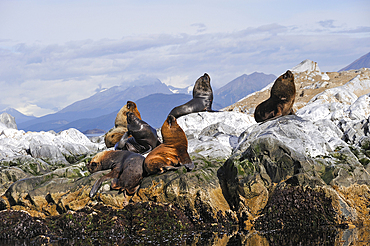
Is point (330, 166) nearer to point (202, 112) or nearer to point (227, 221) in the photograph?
point (227, 221)

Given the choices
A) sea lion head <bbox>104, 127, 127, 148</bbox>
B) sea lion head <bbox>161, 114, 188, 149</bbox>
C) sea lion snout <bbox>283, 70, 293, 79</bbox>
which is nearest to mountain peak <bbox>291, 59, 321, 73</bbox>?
sea lion snout <bbox>283, 70, 293, 79</bbox>

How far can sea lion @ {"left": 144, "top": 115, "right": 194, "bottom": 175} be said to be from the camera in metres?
8.80

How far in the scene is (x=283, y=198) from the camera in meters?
7.91

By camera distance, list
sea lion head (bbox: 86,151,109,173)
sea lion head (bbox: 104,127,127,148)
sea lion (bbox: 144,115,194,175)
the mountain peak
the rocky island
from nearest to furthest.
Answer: the rocky island
sea lion (bbox: 144,115,194,175)
sea lion head (bbox: 86,151,109,173)
sea lion head (bbox: 104,127,127,148)
the mountain peak

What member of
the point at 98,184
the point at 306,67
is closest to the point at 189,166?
the point at 98,184

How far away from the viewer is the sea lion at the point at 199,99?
52.2ft

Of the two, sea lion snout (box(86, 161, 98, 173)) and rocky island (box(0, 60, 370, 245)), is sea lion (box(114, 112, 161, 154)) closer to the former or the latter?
sea lion snout (box(86, 161, 98, 173))

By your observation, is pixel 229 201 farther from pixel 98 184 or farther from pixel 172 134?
pixel 98 184

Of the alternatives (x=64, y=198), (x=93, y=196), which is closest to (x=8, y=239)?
(x=64, y=198)

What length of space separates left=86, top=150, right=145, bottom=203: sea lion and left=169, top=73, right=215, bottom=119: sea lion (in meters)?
6.57

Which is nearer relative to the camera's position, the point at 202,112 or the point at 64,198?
the point at 64,198

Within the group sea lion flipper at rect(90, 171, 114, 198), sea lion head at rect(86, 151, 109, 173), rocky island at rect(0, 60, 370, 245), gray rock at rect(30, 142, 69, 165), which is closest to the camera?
rocky island at rect(0, 60, 370, 245)

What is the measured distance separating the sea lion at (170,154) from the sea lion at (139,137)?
157cm

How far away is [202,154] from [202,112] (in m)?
5.72
